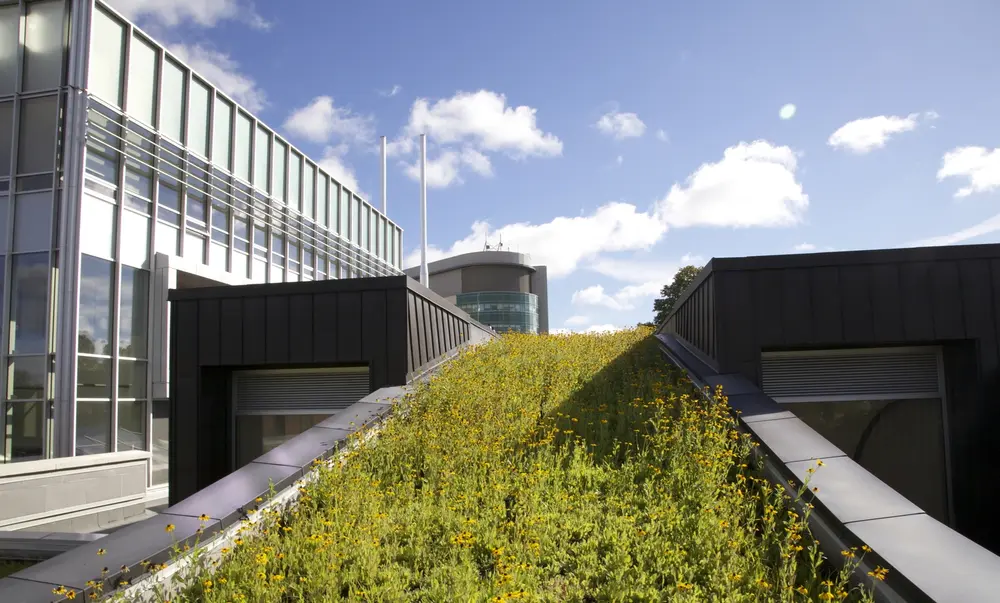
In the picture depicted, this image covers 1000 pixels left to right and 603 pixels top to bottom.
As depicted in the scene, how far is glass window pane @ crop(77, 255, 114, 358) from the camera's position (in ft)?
56.1

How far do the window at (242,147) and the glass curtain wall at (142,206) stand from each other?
8 cm

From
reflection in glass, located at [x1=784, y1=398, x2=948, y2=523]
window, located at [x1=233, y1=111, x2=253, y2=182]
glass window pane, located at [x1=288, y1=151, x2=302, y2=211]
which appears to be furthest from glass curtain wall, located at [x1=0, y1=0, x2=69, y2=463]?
reflection in glass, located at [x1=784, y1=398, x2=948, y2=523]

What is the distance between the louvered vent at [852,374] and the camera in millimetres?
8727

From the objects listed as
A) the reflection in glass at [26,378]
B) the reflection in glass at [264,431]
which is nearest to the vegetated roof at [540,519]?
the reflection in glass at [264,431]

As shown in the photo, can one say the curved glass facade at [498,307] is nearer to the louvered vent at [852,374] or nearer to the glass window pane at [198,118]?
the glass window pane at [198,118]

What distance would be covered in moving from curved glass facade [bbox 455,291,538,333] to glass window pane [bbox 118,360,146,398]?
40342 millimetres

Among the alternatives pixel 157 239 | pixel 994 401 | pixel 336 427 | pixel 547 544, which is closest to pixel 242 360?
pixel 336 427

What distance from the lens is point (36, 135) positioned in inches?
687

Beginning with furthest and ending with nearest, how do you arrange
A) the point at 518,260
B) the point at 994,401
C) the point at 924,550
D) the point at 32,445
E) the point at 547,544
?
the point at 518,260 → the point at 32,445 → the point at 994,401 → the point at 547,544 → the point at 924,550

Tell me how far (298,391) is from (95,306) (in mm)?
10641

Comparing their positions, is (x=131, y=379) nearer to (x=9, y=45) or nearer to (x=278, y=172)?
(x=9, y=45)

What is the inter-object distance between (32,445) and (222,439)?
9.66m

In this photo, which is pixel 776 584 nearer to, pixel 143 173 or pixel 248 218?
pixel 143 173

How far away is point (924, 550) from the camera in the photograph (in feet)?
13.3
